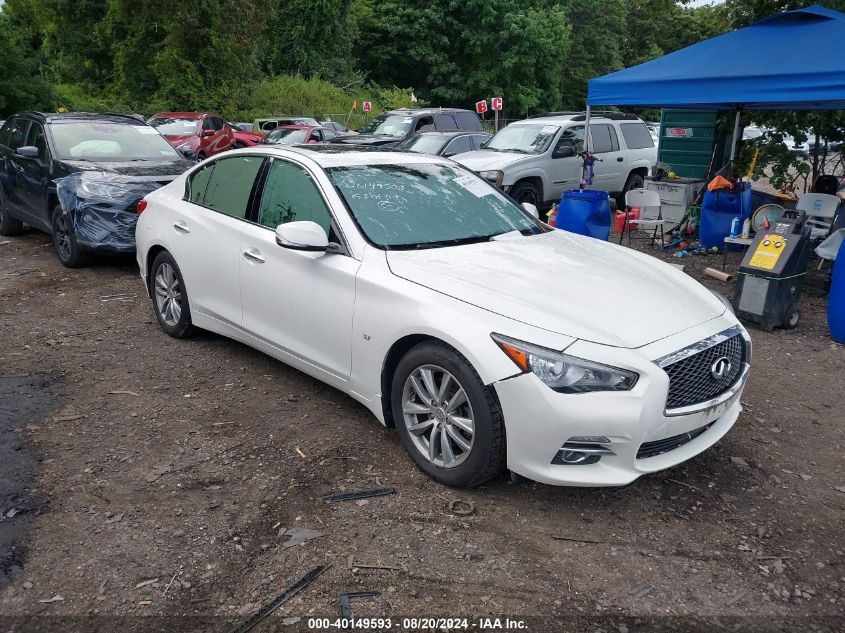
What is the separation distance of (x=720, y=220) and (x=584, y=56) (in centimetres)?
4365

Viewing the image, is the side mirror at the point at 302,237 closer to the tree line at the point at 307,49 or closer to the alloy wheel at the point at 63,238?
the alloy wheel at the point at 63,238

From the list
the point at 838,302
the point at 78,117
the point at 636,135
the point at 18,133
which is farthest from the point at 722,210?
the point at 18,133

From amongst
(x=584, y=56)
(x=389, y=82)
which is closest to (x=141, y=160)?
(x=389, y=82)

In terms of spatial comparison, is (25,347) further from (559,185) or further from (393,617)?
(559,185)

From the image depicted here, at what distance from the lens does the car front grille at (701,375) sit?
322 cm

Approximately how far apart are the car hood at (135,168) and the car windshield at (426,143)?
610 cm

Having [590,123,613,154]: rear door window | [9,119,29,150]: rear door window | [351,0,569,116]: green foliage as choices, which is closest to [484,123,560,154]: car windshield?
[590,123,613,154]: rear door window

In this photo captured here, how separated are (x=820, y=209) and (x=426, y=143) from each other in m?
7.68

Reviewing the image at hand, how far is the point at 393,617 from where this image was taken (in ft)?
8.80

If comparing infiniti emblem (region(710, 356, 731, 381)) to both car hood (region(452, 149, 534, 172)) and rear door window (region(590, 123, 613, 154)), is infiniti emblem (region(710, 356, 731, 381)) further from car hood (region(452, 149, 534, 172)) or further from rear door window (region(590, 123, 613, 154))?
rear door window (region(590, 123, 613, 154))

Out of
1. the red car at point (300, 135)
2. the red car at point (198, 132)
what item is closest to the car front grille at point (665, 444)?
the red car at point (300, 135)

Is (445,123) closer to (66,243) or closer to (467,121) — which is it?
(467,121)

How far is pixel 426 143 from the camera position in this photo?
14.1 meters

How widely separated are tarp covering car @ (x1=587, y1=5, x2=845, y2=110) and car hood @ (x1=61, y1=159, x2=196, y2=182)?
5300 millimetres
